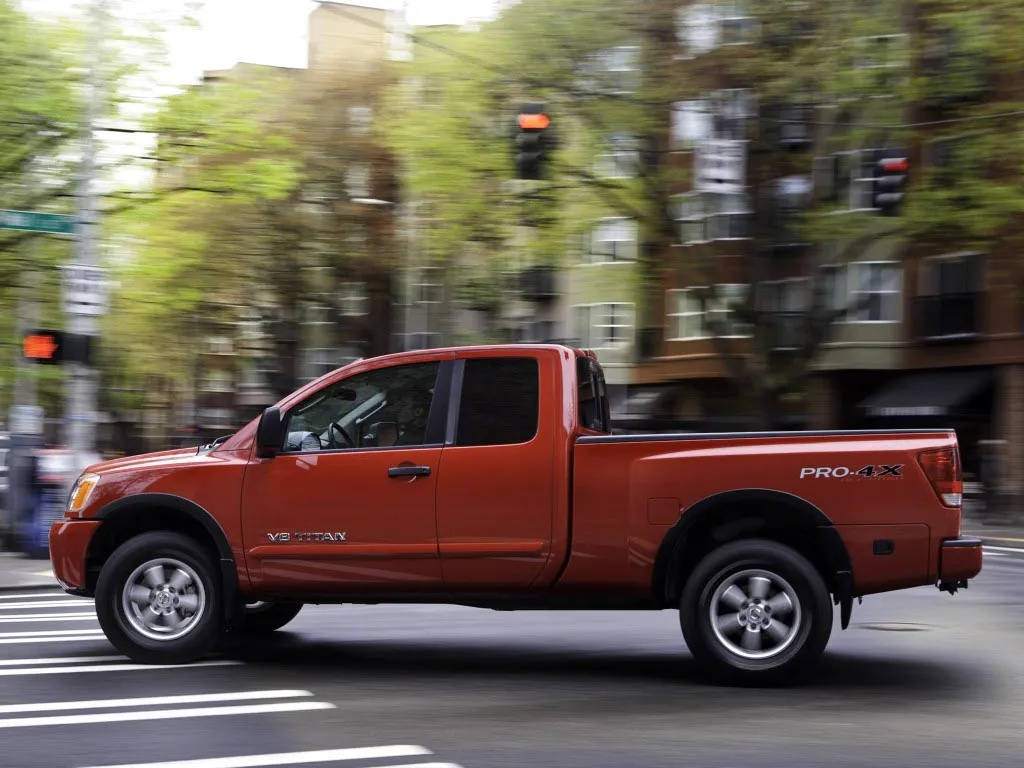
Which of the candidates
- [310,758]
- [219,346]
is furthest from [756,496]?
[219,346]

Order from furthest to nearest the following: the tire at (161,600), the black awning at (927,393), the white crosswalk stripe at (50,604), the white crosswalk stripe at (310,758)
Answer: the black awning at (927,393) < the white crosswalk stripe at (50,604) < the tire at (161,600) < the white crosswalk stripe at (310,758)

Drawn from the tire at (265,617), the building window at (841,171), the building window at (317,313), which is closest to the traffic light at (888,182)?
the building window at (841,171)

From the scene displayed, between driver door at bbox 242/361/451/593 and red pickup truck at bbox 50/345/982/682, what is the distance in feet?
0.04

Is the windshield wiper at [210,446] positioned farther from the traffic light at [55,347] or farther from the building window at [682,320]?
the building window at [682,320]

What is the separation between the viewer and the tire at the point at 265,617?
34.3 feet

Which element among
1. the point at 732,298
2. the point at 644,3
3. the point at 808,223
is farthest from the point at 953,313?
the point at 644,3

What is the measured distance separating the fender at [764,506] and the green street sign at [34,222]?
10.2 meters

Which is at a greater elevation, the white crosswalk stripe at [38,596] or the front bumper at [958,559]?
the front bumper at [958,559]

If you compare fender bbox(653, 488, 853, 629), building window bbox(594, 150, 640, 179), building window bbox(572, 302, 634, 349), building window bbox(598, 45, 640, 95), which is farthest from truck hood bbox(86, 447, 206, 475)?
building window bbox(572, 302, 634, 349)

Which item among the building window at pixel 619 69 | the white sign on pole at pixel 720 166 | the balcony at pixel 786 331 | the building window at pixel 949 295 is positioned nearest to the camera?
the building window at pixel 619 69

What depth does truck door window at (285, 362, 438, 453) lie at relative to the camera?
8.80 meters

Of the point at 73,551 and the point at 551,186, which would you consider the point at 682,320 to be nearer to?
the point at 551,186

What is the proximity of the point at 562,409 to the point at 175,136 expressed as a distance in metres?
15.5

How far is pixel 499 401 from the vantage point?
28.6ft
